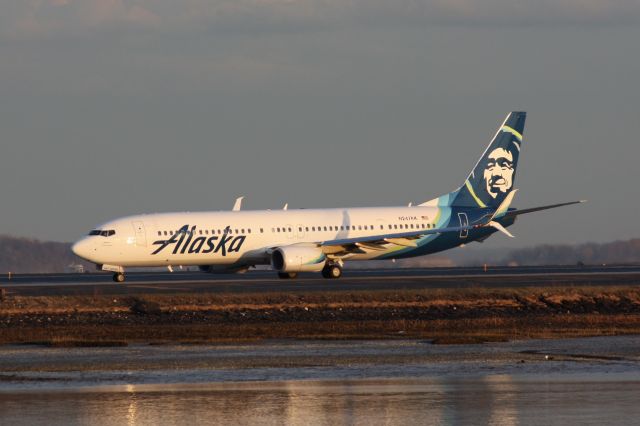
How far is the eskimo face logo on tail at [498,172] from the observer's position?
245ft

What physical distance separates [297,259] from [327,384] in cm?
4031

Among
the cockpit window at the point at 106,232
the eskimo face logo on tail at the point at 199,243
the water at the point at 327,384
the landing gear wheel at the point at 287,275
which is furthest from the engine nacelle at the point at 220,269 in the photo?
the water at the point at 327,384

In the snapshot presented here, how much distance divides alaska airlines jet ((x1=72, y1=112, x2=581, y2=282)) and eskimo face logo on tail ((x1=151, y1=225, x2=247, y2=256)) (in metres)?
0.05

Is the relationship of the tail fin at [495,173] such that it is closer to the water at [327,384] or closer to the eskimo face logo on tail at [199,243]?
the eskimo face logo on tail at [199,243]

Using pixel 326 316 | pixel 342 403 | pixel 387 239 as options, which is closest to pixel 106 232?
pixel 387 239

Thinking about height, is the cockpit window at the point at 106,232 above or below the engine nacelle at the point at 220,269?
above

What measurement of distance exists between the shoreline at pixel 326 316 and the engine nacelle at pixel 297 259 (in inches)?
578

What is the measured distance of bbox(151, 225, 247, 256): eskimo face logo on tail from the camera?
64.7 meters

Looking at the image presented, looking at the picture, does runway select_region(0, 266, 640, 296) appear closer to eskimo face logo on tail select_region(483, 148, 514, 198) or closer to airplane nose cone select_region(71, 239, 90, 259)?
airplane nose cone select_region(71, 239, 90, 259)

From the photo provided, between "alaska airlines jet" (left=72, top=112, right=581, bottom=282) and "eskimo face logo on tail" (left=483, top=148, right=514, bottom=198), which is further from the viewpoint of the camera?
"eskimo face logo on tail" (left=483, top=148, right=514, bottom=198)

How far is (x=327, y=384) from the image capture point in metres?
23.7

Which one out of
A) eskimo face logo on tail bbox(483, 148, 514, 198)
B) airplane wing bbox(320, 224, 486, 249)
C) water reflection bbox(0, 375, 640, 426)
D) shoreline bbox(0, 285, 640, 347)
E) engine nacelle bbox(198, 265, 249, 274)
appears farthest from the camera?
eskimo face logo on tail bbox(483, 148, 514, 198)

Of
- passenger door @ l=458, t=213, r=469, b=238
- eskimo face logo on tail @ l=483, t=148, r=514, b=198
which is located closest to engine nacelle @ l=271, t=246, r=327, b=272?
passenger door @ l=458, t=213, r=469, b=238

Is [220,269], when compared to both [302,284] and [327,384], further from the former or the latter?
[327,384]
